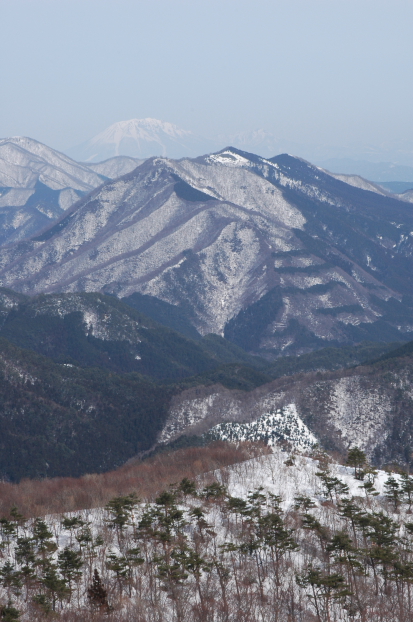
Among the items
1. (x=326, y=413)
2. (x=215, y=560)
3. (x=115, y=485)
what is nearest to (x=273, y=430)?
(x=326, y=413)

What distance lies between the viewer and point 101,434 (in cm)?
17475

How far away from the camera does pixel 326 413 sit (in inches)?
6127

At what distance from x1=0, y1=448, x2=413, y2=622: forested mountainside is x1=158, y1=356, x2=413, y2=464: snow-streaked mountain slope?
2354 inches

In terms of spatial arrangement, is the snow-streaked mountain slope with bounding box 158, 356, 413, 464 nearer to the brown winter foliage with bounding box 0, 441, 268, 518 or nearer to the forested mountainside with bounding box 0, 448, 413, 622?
the brown winter foliage with bounding box 0, 441, 268, 518

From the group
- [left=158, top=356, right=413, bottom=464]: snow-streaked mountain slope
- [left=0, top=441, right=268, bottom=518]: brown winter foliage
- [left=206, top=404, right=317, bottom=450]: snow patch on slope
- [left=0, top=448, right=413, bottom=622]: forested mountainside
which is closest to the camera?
[left=0, top=448, right=413, bottom=622]: forested mountainside

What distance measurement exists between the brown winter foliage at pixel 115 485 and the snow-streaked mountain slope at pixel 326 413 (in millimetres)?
31523

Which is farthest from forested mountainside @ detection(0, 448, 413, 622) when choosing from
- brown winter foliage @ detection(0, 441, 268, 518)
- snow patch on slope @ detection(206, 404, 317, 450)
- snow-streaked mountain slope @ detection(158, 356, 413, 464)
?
snow-streaked mountain slope @ detection(158, 356, 413, 464)

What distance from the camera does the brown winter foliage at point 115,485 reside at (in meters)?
87.5

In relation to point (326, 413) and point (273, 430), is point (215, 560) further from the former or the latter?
point (326, 413)

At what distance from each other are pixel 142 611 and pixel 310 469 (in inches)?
1790

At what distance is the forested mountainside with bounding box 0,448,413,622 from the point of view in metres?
60.4

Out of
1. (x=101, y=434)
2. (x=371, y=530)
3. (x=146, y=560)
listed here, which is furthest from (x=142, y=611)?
(x=101, y=434)

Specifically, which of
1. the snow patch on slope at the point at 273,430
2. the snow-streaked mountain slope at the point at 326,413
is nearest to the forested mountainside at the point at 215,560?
the snow patch on slope at the point at 273,430

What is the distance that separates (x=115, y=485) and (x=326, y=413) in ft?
234
